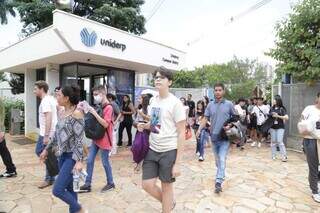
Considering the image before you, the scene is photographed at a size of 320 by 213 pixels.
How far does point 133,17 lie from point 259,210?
1716 cm

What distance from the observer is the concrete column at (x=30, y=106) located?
13.5m

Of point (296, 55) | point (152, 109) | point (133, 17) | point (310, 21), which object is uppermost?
point (133, 17)

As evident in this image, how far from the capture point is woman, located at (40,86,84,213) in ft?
13.2

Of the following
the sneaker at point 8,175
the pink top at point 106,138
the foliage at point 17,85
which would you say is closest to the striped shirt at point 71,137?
the pink top at point 106,138

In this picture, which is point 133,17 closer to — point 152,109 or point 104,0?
point 104,0

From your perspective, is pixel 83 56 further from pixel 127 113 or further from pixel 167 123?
pixel 167 123

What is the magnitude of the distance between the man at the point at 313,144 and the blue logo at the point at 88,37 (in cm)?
569

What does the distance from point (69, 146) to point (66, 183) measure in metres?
0.44

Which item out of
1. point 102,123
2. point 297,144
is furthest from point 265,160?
point 102,123

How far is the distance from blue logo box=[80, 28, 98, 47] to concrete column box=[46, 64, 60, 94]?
2.83 meters

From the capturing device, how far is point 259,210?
5109 mm

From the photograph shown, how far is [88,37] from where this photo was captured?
8.89 metres

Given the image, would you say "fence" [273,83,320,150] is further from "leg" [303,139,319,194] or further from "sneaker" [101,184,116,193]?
"sneaker" [101,184,116,193]

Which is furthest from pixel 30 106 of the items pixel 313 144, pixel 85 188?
pixel 313 144
